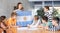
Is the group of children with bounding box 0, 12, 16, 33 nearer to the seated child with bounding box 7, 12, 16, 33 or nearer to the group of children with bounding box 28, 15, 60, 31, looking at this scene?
the seated child with bounding box 7, 12, 16, 33

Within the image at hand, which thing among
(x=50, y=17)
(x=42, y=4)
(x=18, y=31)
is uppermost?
(x=42, y=4)

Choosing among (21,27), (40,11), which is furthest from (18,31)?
(40,11)

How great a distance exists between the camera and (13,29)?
1.57m

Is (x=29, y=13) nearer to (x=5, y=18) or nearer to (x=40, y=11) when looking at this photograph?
Answer: (x=40, y=11)

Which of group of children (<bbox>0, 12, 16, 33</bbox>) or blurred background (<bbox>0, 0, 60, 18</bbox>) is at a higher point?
blurred background (<bbox>0, 0, 60, 18</bbox>)

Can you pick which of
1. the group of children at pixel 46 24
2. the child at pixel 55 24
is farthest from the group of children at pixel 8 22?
the child at pixel 55 24

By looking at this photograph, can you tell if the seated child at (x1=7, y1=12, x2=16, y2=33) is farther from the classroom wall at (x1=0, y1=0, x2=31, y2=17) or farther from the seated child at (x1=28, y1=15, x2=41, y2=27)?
the seated child at (x1=28, y1=15, x2=41, y2=27)

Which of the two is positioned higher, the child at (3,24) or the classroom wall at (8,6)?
the classroom wall at (8,6)

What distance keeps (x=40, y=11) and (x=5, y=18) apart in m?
0.34

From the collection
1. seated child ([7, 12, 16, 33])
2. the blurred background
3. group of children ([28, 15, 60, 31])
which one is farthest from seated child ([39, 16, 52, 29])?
seated child ([7, 12, 16, 33])

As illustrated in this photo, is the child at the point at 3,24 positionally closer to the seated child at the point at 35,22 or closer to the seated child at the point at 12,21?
the seated child at the point at 12,21

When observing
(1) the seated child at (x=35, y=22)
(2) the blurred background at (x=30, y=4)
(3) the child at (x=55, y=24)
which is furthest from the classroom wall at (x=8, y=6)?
(3) the child at (x=55, y=24)

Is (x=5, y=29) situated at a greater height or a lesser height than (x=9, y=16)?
lesser

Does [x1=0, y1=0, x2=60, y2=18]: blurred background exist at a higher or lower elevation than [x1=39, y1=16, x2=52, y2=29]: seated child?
higher
